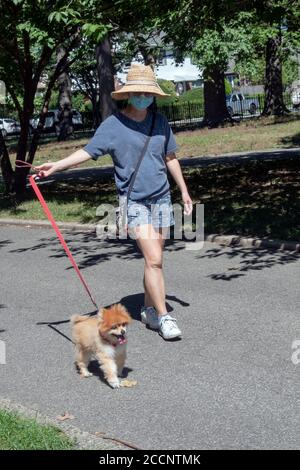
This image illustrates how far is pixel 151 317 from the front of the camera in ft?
21.0

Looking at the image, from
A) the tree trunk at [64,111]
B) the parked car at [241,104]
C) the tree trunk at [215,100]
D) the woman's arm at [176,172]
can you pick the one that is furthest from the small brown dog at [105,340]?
the parked car at [241,104]

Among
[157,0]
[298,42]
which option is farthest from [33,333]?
[298,42]

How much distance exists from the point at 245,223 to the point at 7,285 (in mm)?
3610

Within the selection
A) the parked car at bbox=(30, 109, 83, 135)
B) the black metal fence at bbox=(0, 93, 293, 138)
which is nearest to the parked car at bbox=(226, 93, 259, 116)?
the black metal fence at bbox=(0, 93, 293, 138)

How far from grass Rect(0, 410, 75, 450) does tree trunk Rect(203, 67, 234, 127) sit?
27390mm

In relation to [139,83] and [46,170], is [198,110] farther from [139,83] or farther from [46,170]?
[46,170]

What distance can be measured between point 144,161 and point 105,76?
15.3 m

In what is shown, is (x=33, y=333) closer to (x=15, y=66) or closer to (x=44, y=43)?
(x=44, y=43)

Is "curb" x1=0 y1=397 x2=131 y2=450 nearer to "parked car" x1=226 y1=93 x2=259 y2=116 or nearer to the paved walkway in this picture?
the paved walkway

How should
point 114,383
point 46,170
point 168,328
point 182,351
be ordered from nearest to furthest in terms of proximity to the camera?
1. point 114,383
2. point 46,170
3. point 182,351
4. point 168,328

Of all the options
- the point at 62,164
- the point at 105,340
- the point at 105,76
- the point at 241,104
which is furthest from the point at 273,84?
the point at 105,340

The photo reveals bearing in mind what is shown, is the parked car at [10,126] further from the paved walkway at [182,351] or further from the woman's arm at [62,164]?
the woman's arm at [62,164]

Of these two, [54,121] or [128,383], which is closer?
[128,383]
